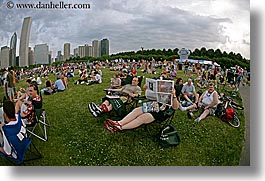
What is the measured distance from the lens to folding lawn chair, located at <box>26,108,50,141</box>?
462 cm

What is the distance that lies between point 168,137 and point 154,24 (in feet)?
4.03

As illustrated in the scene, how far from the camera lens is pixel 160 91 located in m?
4.60

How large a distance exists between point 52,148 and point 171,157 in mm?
1275

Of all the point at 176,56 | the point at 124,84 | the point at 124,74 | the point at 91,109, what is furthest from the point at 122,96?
the point at 176,56

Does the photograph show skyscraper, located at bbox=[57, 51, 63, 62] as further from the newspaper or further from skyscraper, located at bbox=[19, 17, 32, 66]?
the newspaper

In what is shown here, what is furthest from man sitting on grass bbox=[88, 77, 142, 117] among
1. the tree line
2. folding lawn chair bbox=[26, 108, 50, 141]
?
folding lawn chair bbox=[26, 108, 50, 141]

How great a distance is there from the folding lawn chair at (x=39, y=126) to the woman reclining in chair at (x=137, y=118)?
66 cm

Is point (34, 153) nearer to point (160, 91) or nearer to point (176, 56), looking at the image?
point (160, 91)

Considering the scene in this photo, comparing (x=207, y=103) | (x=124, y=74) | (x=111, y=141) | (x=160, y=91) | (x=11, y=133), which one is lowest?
(x=111, y=141)

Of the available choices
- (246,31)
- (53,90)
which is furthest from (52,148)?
(246,31)

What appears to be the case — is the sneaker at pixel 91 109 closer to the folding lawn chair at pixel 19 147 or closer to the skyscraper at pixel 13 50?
the folding lawn chair at pixel 19 147

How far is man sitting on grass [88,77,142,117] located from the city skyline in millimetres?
470

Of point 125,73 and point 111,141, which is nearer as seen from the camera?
point 111,141

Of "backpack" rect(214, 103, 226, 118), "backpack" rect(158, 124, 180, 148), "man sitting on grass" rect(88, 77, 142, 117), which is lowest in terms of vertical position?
"backpack" rect(158, 124, 180, 148)
